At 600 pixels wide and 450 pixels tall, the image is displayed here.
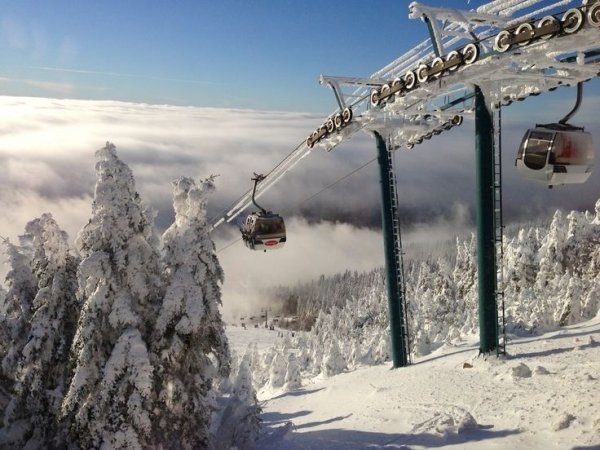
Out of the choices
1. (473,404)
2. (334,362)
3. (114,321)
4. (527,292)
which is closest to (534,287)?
(527,292)

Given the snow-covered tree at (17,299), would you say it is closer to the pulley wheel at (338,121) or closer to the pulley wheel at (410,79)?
the pulley wheel at (338,121)

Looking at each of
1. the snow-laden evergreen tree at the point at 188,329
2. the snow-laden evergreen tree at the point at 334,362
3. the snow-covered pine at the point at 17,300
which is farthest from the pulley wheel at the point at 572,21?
the snow-laden evergreen tree at the point at 334,362

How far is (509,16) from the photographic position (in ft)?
50.1

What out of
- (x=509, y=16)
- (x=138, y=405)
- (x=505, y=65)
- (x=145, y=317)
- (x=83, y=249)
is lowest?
(x=138, y=405)

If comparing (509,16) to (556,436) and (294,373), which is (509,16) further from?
(294,373)

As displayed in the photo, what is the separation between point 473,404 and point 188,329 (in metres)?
8.81

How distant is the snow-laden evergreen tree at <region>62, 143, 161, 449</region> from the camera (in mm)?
13156

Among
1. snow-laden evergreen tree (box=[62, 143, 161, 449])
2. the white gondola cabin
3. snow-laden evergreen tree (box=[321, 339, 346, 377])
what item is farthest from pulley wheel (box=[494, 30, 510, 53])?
snow-laden evergreen tree (box=[321, 339, 346, 377])

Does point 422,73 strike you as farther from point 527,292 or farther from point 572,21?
point 527,292

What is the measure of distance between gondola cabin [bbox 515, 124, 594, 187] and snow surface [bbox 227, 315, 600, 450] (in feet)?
19.9

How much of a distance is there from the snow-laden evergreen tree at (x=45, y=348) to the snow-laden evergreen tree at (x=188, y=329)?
14.3 ft

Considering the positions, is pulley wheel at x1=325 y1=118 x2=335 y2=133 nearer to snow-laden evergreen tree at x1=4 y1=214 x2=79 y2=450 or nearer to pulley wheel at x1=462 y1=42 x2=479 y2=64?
pulley wheel at x1=462 y1=42 x2=479 y2=64

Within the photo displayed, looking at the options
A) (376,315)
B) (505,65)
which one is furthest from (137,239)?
(376,315)

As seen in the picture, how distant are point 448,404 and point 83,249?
12209mm
